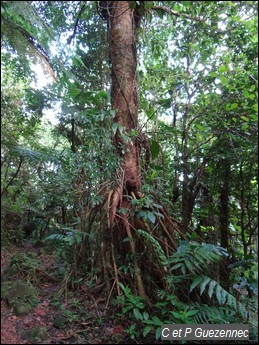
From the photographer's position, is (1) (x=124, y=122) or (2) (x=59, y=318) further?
(1) (x=124, y=122)

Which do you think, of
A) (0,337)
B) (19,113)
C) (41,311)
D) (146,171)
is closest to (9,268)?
(41,311)

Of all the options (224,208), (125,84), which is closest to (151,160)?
(125,84)

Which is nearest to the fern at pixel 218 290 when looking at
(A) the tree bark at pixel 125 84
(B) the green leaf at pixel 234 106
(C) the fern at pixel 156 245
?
(C) the fern at pixel 156 245

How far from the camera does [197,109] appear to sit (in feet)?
15.5

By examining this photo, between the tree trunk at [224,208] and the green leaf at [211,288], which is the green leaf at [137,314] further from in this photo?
the tree trunk at [224,208]

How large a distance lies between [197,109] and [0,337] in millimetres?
4051

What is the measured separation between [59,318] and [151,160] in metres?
2.57

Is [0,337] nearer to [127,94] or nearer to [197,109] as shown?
[127,94]

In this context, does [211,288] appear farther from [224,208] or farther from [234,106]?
[234,106]

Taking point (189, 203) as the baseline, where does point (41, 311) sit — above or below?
below

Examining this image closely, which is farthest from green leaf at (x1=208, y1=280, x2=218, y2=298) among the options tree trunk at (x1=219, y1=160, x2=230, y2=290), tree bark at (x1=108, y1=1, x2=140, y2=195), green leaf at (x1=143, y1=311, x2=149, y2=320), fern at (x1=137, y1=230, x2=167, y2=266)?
tree trunk at (x1=219, y1=160, x2=230, y2=290)

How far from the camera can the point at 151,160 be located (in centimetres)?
446

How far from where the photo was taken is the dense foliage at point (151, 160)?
122 inches

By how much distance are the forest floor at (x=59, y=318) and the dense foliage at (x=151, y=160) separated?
19 cm
